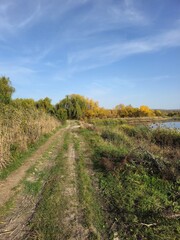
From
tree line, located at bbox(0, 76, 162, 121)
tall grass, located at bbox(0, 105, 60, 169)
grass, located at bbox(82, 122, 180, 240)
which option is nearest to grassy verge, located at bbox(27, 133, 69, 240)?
grass, located at bbox(82, 122, 180, 240)

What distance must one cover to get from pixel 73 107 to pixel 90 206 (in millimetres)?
49141

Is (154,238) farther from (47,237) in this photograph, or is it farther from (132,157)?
(132,157)

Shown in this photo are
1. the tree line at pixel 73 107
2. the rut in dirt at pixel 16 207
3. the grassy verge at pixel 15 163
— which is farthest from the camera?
the tree line at pixel 73 107

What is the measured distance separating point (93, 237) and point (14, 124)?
309 inches

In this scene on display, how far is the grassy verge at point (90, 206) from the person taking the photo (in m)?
3.77

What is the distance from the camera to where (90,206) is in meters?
4.65

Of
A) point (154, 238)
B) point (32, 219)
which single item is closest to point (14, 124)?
point (32, 219)

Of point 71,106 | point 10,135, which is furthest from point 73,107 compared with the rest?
point 10,135

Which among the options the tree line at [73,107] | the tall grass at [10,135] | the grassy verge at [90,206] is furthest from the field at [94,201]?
the tree line at [73,107]

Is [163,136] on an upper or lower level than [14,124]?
lower

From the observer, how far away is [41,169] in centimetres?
798

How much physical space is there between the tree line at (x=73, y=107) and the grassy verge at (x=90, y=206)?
14090 mm

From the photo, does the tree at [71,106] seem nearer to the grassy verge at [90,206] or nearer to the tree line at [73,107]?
the tree line at [73,107]

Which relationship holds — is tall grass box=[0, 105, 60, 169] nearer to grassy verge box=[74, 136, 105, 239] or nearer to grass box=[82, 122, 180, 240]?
grassy verge box=[74, 136, 105, 239]
